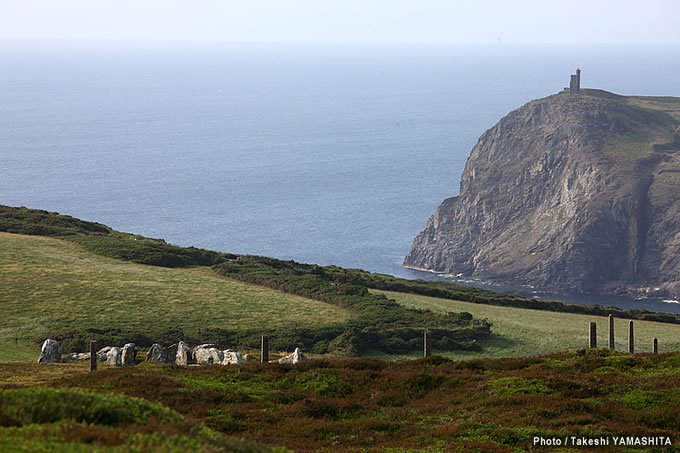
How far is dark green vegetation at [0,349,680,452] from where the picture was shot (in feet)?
67.0

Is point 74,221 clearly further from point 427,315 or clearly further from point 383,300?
point 427,315

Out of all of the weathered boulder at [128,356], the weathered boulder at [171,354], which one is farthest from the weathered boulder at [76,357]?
the weathered boulder at [171,354]

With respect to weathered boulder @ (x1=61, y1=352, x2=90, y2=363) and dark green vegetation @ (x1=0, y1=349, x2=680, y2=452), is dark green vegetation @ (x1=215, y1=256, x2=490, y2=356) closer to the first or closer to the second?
weathered boulder @ (x1=61, y1=352, x2=90, y2=363)

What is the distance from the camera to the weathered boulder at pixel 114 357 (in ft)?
117

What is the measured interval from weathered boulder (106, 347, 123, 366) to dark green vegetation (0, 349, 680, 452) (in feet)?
25.3

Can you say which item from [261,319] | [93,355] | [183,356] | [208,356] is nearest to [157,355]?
[183,356]

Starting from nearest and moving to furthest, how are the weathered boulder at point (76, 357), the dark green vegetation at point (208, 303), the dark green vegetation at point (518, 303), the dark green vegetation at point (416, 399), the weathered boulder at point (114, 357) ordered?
the dark green vegetation at point (416, 399) < the weathered boulder at point (114, 357) < the weathered boulder at point (76, 357) < the dark green vegetation at point (208, 303) < the dark green vegetation at point (518, 303)

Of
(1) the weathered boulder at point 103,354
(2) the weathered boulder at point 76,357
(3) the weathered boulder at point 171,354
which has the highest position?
(3) the weathered boulder at point 171,354

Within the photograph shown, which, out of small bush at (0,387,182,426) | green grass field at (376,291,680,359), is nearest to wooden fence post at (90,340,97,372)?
small bush at (0,387,182,426)

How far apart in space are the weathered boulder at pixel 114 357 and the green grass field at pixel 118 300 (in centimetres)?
575

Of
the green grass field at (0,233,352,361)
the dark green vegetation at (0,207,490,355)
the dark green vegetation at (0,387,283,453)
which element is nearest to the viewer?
the dark green vegetation at (0,387,283,453)

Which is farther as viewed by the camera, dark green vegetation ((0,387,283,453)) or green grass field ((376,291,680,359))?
green grass field ((376,291,680,359))

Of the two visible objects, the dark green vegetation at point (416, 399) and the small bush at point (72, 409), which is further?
the dark green vegetation at point (416, 399)

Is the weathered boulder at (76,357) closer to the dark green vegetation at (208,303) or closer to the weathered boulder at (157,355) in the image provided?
the dark green vegetation at (208,303)
